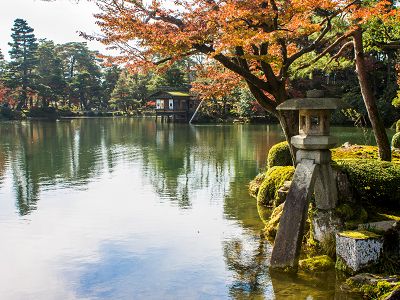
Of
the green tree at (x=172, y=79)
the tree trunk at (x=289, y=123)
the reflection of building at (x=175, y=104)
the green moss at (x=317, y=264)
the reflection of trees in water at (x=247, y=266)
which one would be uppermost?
the green tree at (x=172, y=79)

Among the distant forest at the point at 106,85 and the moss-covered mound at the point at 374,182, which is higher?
the distant forest at the point at 106,85

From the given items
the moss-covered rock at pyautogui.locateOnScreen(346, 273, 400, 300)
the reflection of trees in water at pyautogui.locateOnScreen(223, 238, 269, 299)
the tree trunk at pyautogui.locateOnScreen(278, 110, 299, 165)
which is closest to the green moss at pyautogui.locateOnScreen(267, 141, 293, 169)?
the tree trunk at pyautogui.locateOnScreen(278, 110, 299, 165)

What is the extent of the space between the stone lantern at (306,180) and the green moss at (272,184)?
2999mm

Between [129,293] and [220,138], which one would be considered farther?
[220,138]

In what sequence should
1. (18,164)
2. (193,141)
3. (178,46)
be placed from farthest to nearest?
(193,141), (18,164), (178,46)

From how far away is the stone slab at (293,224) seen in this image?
651cm

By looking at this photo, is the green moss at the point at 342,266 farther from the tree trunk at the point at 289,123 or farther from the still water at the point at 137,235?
the tree trunk at the point at 289,123

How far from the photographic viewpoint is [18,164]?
19.2m

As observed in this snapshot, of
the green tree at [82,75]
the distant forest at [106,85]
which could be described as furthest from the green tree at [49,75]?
the green tree at [82,75]

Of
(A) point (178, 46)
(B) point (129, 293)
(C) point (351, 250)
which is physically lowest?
(B) point (129, 293)

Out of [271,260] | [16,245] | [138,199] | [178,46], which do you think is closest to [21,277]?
[16,245]

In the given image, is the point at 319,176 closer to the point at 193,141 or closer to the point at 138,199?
the point at 138,199

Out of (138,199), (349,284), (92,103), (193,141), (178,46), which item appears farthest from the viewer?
(92,103)

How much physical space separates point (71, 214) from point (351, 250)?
7.04 metres
